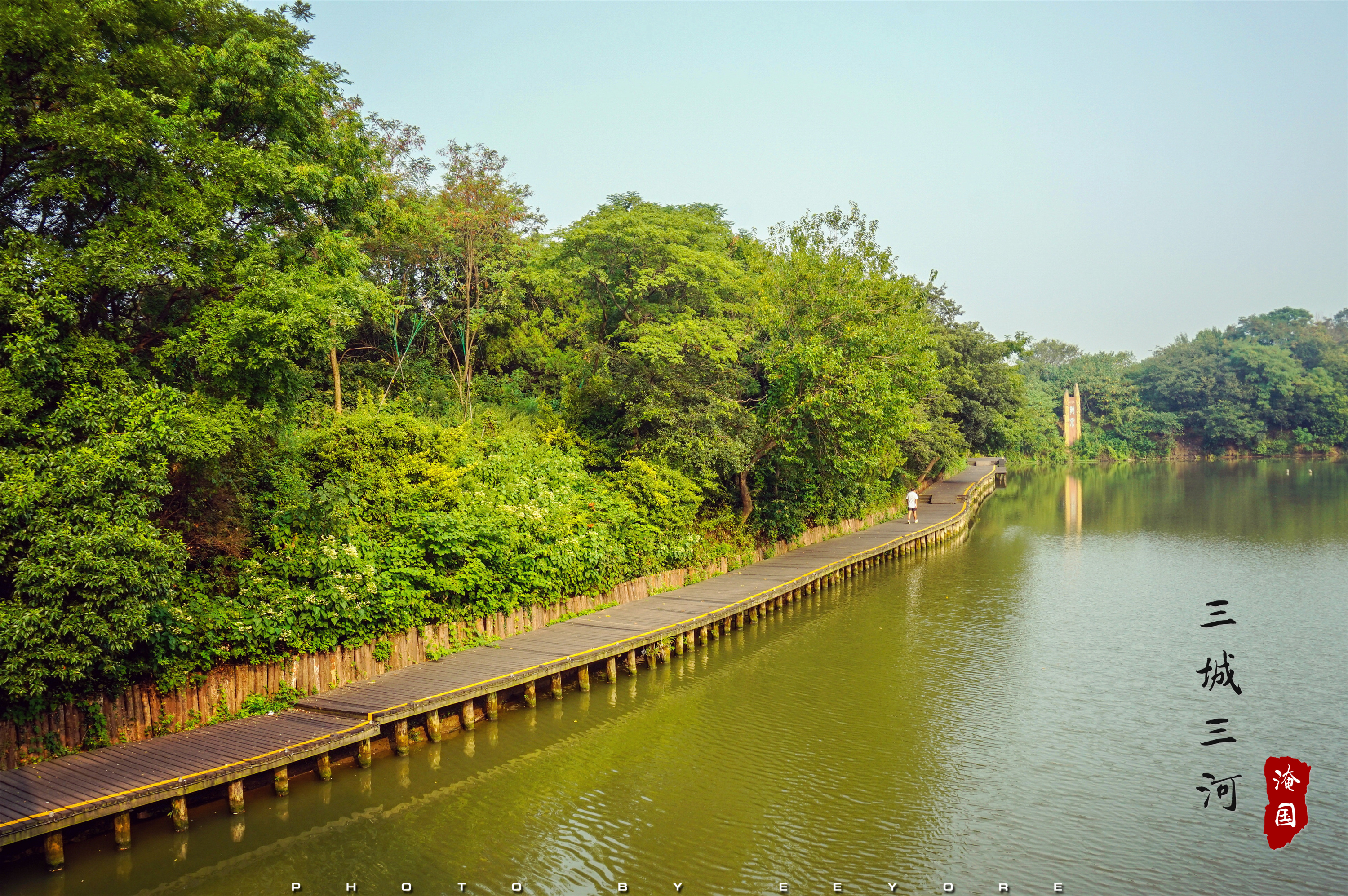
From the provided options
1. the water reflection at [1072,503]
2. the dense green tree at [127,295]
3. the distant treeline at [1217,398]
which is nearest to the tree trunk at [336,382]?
the dense green tree at [127,295]

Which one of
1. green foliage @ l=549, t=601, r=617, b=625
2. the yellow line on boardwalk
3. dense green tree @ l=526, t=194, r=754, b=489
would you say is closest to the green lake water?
the yellow line on boardwalk

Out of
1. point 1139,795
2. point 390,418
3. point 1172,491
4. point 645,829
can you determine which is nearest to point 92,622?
point 645,829

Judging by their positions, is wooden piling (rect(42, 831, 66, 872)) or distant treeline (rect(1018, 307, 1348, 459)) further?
distant treeline (rect(1018, 307, 1348, 459))

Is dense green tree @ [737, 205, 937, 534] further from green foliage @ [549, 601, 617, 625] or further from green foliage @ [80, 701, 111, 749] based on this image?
green foliage @ [80, 701, 111, 749]

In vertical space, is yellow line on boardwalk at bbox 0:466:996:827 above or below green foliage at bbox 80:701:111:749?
below

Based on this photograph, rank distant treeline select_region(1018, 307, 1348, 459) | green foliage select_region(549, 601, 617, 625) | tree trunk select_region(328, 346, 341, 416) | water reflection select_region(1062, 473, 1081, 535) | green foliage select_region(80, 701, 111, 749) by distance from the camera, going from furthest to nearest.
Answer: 1. distant treeline select_region(1018, 307, 1348, 459)
2. water reflection select_region(1062, 473, 1081, 535)
3. tree trunk select_region(328, 346, 341, 416)
4. green foliage select_region(549, 601, 617, 625)
5. green foliage select_region(80, 701, 111, 749)

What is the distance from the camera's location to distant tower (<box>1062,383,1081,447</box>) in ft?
285

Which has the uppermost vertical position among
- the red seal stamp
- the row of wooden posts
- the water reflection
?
the water reflection

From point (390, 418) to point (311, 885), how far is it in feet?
30.3

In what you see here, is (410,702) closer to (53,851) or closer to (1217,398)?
(53,851)

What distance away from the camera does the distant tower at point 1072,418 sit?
Result: 8681 cm

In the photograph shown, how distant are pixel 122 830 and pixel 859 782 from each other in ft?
28.0

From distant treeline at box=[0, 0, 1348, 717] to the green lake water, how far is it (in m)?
2.59

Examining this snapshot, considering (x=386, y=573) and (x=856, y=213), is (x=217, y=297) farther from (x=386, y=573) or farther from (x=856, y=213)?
(x=856, y=213)
